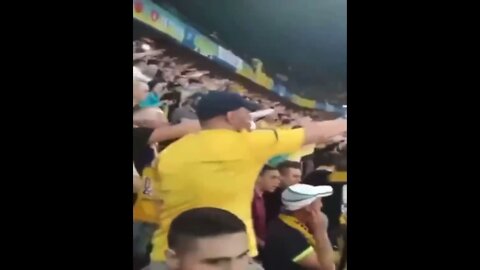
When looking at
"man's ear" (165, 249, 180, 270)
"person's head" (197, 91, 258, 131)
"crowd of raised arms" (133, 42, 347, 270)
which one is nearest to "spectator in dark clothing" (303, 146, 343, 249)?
"crowd of raised arms" (133, 42, 347, 270)

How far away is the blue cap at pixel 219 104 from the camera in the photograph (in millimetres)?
952

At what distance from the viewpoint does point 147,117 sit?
94 centimetres

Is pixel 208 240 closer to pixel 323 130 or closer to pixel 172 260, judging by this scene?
pixel 172 260

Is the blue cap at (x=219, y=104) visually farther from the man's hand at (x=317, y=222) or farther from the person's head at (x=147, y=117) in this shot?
the man's hand at (x=317, y=222)

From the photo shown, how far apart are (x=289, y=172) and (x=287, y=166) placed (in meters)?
0.01

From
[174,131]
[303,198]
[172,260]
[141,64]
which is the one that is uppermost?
[141,64]

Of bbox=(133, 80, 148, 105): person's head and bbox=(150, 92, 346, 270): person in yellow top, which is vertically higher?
bbox=(133, 80, 148, 105): person's head

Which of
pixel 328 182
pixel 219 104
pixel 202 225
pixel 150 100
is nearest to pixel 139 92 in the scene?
pixel 150 100

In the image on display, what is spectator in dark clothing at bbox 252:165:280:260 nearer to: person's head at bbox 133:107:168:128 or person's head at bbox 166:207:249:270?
person's head at bbox 166:207:249:270

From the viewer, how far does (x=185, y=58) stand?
0.95 metres

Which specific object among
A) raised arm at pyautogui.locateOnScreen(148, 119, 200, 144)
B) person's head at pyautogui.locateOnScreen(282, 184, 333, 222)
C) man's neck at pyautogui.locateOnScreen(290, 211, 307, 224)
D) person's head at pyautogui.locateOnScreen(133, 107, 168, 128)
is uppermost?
person's head at pyautogui.locateOnScreen(133, 107, 168, 128)

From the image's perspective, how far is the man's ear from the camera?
95cm

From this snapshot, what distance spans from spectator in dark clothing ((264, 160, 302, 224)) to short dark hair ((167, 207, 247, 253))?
0.06 metres
